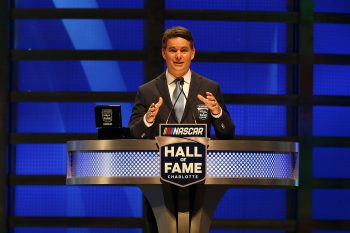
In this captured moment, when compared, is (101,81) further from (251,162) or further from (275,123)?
(251,162)

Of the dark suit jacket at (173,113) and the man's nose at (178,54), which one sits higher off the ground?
the man's nose at (178,54)

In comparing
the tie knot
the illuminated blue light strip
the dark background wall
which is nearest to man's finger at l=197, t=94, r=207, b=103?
the tie knot

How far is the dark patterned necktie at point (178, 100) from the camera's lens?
4.05 metres

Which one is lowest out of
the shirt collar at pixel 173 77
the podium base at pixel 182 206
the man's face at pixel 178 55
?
the podium base at pixel 182 206

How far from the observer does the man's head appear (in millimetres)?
4098

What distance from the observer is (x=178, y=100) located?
4082mm

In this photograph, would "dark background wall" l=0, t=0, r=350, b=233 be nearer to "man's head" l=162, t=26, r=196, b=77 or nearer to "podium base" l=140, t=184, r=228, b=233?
"man's head" l=162, t=26, r=196, b=77

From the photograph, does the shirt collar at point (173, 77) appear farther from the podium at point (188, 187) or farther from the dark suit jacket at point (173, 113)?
the podium at point (188, 187)

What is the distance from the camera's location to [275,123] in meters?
7.30

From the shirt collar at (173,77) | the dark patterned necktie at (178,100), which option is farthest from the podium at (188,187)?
the shirt collar at (173,77)

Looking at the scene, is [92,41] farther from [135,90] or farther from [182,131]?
[182,131]

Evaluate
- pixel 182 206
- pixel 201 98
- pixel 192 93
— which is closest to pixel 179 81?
pixel 192 93

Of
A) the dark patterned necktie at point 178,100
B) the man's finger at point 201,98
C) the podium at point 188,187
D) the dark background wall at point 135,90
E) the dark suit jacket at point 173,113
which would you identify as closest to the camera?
the podium at point 188,187

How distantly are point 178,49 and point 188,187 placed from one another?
724 mm
